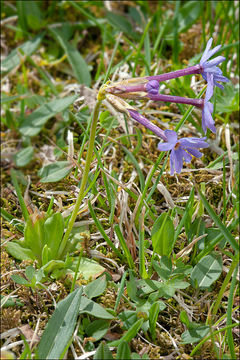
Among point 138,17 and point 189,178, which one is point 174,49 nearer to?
point 138,17

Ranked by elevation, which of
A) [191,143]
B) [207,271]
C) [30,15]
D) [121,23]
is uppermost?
[30,15]

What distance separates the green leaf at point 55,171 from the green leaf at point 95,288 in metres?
0.72

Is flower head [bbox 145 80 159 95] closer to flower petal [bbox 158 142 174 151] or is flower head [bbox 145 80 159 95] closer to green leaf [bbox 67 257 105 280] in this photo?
flower petal [bbox 158 142 174 151]

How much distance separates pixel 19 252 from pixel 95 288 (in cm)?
44

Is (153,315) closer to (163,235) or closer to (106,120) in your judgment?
(163,235)

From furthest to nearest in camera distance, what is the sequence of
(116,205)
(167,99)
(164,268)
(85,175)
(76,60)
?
(76,60) < (116,205) < (164,268) < (85,175) < (167,99)

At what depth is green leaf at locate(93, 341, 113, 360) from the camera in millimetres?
1894

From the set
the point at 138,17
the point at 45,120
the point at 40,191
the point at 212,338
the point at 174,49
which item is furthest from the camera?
the point at 138,17

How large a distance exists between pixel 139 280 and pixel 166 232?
0.26 meters

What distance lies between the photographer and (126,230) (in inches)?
96.0

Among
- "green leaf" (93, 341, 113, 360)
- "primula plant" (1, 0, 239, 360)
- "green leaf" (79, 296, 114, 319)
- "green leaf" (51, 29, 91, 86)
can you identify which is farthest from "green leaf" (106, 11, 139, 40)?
"green leaf" (93, 341, 113, 360)

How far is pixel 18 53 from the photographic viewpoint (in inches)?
137

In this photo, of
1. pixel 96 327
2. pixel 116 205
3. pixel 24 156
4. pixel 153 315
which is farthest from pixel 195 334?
pixel 24 156

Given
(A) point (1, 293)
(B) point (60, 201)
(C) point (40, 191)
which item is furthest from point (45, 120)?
(A) point (1, 293)
